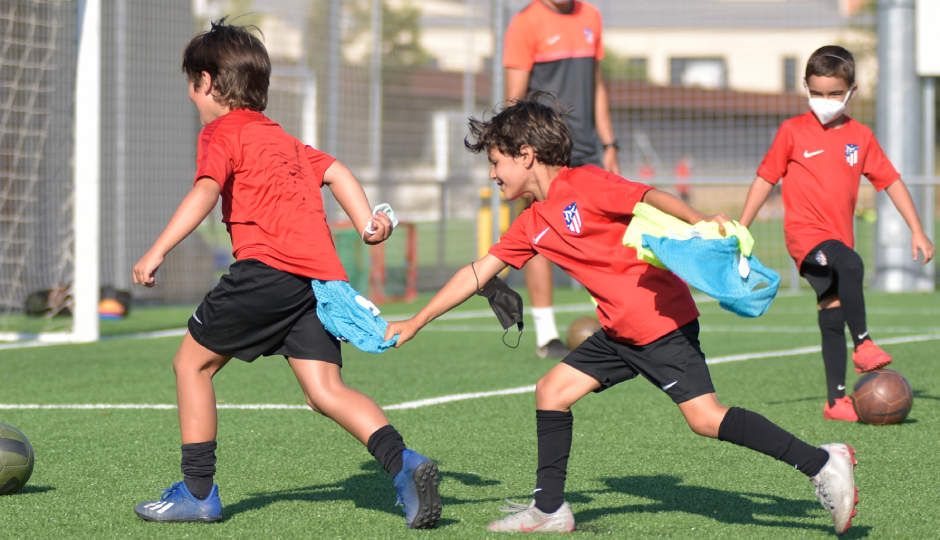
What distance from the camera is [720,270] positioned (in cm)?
442

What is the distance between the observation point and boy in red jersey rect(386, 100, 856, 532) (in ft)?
15.1

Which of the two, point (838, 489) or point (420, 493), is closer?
point (838, 489)

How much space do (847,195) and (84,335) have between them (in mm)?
5965

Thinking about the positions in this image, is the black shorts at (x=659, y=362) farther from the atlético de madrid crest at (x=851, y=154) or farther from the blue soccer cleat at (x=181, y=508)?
the atlético de madrid crest at (x=851, y=154)

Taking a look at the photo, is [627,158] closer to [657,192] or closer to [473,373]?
[473,373]

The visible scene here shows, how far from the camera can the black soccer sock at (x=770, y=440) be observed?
4414 millimetres

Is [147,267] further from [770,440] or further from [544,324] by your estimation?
[544,324]

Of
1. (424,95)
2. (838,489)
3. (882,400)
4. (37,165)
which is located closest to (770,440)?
(838,489)

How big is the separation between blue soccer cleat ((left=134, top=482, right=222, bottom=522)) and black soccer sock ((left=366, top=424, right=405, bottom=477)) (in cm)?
56

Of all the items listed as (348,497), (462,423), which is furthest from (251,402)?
(348,497)

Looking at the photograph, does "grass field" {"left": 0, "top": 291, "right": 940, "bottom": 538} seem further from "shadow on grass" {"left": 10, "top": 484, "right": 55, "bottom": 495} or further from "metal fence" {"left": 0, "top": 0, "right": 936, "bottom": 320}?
"metal fence" {"left": 0, "top": 0, "right": 936, "bottom": 320}

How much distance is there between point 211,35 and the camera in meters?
4.90

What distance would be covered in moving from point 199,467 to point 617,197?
5.35 ft

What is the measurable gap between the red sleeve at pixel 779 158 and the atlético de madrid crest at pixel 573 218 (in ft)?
8.80
